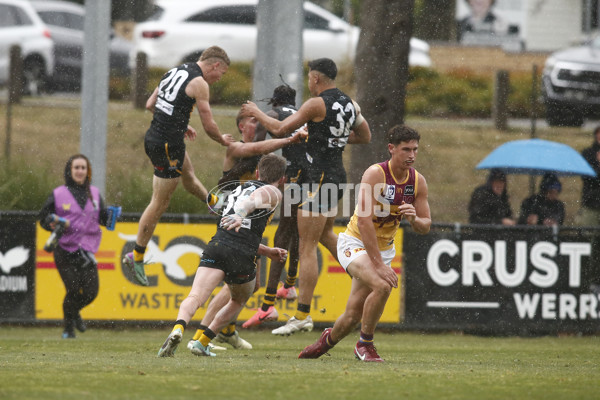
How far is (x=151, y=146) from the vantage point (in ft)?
35.1

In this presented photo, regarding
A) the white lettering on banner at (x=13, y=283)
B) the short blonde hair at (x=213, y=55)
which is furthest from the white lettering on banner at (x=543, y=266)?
the white lettering on banner at (x=13, y=283)

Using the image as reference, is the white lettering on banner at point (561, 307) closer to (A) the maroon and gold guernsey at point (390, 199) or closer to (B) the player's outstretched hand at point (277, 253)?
(A) the maroon and gold guernsey at point (390, 199)

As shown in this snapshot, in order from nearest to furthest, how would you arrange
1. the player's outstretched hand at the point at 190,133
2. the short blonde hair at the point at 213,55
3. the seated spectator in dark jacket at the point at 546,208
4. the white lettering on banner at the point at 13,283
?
1. the short blonde hair at the point at 213,55
2. the player's outstretched hand at the point at 190,133
3. the white lettering on banner at the point at 13,283
4. the seated spectator in dark jacket at the point at 546,208

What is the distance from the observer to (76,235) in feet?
41.6

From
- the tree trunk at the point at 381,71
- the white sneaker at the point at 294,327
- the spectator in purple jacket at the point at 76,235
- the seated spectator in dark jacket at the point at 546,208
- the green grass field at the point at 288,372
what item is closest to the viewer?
the green grass field at the point at 288,372

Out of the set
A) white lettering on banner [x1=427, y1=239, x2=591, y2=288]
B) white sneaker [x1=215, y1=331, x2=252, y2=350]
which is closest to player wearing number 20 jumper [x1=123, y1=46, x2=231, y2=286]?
white sneaker [x1=215, y1=331, x2=252, y2=350]

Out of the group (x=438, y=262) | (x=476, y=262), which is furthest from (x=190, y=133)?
(x=476, y=262)

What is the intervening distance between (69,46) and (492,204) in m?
12.5

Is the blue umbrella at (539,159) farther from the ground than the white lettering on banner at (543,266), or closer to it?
farther from the ground

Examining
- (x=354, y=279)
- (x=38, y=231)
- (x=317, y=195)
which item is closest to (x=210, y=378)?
(x=354, y=279)

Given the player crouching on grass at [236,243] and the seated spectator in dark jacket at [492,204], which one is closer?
the player crouching on grass at [236,243]

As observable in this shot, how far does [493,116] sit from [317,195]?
447 inches

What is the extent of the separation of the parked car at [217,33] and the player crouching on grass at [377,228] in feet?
A: 39.5

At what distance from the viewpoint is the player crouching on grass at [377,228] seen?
29.5 feet
